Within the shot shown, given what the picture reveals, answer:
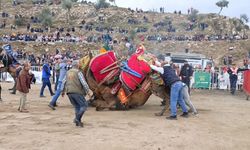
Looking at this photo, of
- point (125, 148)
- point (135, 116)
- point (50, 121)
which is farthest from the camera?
point (135, 116)

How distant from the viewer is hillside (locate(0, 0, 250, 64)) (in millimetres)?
48625

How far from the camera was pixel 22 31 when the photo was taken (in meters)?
54.9

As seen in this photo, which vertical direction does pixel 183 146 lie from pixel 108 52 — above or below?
below

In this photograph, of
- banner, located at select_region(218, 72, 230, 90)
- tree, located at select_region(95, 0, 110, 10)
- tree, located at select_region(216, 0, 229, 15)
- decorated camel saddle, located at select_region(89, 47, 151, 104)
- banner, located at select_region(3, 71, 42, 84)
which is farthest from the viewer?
tree, located at select_region(216, 0, 229, 15)

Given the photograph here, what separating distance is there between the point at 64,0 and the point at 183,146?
6497 cm

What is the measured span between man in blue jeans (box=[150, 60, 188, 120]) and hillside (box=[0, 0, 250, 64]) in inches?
1281

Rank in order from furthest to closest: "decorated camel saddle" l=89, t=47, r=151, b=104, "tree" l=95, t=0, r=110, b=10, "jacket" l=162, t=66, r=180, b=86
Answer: "tree" l=95, t=0, r=110, b=10, "decorated camel saddle" l=89, t=47, r=151, b=104, "jacket" l=162, t=66, r=180, b=86

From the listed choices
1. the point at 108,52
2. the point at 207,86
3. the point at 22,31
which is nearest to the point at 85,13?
the point at 22,31

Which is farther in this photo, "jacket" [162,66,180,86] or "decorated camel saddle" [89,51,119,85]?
"decorated camel saddle" [89,51,119,85]

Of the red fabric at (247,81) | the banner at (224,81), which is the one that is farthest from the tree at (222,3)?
the red fabric at (247,81)

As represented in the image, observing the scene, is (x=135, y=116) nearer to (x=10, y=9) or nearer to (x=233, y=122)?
(x=233, y=122)

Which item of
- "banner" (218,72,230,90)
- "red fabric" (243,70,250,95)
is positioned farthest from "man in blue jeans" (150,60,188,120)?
"banner" (218,72,230,90)

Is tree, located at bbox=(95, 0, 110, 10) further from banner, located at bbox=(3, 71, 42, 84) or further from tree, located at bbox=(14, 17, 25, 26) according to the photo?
banner, located at bbox=(3, 71, 42, 84)

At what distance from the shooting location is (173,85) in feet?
38.0
